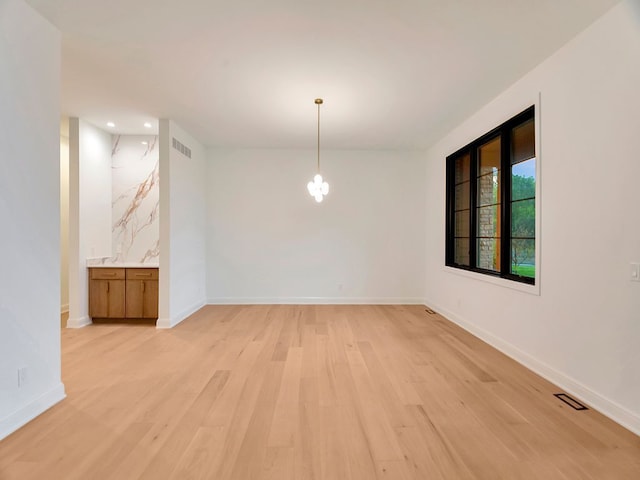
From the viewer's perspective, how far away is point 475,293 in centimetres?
418

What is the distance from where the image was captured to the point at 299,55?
2.85 meters

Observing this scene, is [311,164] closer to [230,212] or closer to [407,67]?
[230,212]

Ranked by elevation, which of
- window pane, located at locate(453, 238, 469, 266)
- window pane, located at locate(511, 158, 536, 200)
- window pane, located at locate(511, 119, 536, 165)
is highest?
window pane, located at locate(511, 119, 536, 165)

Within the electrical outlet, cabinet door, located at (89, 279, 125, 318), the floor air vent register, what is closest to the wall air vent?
cabinet door, located at (89, 279, 125, 318)

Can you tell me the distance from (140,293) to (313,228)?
3028mm

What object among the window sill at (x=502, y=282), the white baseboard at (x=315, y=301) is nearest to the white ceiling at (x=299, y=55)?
the window sill at (x=502, y=282)

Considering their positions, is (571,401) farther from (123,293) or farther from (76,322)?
(76,322)

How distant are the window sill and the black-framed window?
7 centimetres

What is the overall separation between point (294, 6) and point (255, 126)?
2.62 metres

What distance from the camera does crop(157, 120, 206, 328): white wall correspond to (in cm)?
448

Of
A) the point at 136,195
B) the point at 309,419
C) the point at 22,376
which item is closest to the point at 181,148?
the point at 136,195

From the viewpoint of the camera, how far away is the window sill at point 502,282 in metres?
3.05

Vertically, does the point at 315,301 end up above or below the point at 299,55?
below

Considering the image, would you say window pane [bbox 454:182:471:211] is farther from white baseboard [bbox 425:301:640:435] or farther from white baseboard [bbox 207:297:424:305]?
white baseboard [bbox 207:297:424:305]
